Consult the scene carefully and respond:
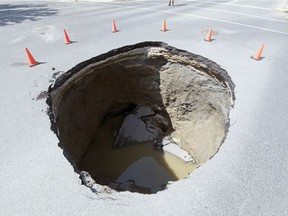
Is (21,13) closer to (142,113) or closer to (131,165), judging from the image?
(142,113)

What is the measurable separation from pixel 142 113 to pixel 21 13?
10327mm

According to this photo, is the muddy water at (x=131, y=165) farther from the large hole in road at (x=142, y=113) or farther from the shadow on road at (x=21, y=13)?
the shadow on road at (x=21, y=13)

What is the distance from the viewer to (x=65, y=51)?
837cm

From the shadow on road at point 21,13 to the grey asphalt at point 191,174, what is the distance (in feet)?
4.95

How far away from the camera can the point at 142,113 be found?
34.1ft

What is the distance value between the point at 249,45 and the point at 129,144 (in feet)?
20.3

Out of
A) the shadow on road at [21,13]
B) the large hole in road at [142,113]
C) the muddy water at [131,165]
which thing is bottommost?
the muddy water at [131,165]

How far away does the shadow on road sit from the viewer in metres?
12.6

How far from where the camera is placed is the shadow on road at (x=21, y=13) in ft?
41.2

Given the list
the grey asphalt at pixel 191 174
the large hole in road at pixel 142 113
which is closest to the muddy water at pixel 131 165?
the large hole in road at pixel 142 113

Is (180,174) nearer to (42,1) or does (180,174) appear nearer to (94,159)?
(94,159)

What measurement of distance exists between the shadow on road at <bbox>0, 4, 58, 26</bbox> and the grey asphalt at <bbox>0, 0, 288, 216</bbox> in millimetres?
1507

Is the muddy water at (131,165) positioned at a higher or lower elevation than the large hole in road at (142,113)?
lower

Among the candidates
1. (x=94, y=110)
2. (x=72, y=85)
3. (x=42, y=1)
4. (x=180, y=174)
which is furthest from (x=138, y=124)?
(x=42, y=1)
